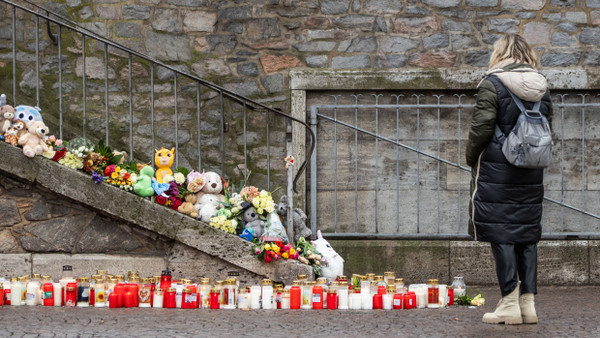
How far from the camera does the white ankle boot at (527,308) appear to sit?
5.47 m

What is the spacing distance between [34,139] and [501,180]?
3.30m

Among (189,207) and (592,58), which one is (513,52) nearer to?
(189,207)

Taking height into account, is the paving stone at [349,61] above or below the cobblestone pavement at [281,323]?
above

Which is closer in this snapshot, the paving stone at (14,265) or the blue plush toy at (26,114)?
the blue plush toy at (26,114)

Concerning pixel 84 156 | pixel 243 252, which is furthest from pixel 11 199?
pixel 243 252

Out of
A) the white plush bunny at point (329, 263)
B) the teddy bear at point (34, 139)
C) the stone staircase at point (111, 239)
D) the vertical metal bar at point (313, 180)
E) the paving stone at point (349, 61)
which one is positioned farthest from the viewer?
the paving stone at point (349, 61)

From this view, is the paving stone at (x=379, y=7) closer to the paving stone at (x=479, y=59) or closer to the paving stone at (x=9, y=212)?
the paving stone at (x=479, y=59)

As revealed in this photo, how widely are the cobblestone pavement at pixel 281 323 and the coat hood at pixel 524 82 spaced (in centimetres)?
137

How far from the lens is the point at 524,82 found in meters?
5.32

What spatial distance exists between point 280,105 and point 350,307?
8.33ft

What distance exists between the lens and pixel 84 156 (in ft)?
21.7

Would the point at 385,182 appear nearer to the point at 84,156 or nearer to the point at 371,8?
the point at 371,8

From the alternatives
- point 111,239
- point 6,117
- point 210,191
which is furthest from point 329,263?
point 6,117

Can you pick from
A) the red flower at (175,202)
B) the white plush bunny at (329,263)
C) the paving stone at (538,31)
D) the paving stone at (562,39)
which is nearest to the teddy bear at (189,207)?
the red flower at (175,202)
